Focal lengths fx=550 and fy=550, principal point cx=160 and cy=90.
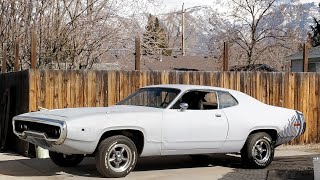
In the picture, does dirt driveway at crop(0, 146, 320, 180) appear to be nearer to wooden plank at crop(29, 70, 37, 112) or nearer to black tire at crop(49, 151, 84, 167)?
black tire at crop(49, 151, 84, 167)

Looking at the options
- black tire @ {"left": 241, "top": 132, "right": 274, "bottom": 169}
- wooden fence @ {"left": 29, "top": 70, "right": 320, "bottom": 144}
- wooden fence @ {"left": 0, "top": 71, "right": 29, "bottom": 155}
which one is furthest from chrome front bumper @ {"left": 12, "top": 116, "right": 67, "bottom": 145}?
black tire @ {"left": 241, "top": 132, "right": 274, "bottom": 169}

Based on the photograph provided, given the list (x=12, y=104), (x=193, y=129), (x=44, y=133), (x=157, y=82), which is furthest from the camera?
(x=12, y=104)

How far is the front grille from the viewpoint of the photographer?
836cm

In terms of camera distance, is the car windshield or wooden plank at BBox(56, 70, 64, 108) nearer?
the car windshield

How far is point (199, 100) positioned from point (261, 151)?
1.62 meters

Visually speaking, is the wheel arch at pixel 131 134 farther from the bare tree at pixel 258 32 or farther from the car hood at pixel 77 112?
the bare tree at pixel 258 32

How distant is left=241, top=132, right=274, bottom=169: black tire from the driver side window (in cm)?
98

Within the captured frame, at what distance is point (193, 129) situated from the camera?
945 centimetres

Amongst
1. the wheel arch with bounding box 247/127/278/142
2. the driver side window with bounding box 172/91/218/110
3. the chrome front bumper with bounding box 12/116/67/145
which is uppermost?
the driver side window with bounding box 172/91/218/110

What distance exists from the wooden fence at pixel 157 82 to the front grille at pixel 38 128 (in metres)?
2.43

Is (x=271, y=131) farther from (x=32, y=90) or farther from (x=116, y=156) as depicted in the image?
(x=32, y=90)

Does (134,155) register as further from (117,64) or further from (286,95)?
(117,64)

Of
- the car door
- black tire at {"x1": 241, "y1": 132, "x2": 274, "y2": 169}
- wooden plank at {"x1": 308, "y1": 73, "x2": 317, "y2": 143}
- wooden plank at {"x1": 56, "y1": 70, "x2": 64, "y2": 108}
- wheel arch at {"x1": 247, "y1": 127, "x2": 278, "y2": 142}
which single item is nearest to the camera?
the car door

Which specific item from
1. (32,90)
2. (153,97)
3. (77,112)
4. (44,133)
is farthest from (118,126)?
(32,90)
